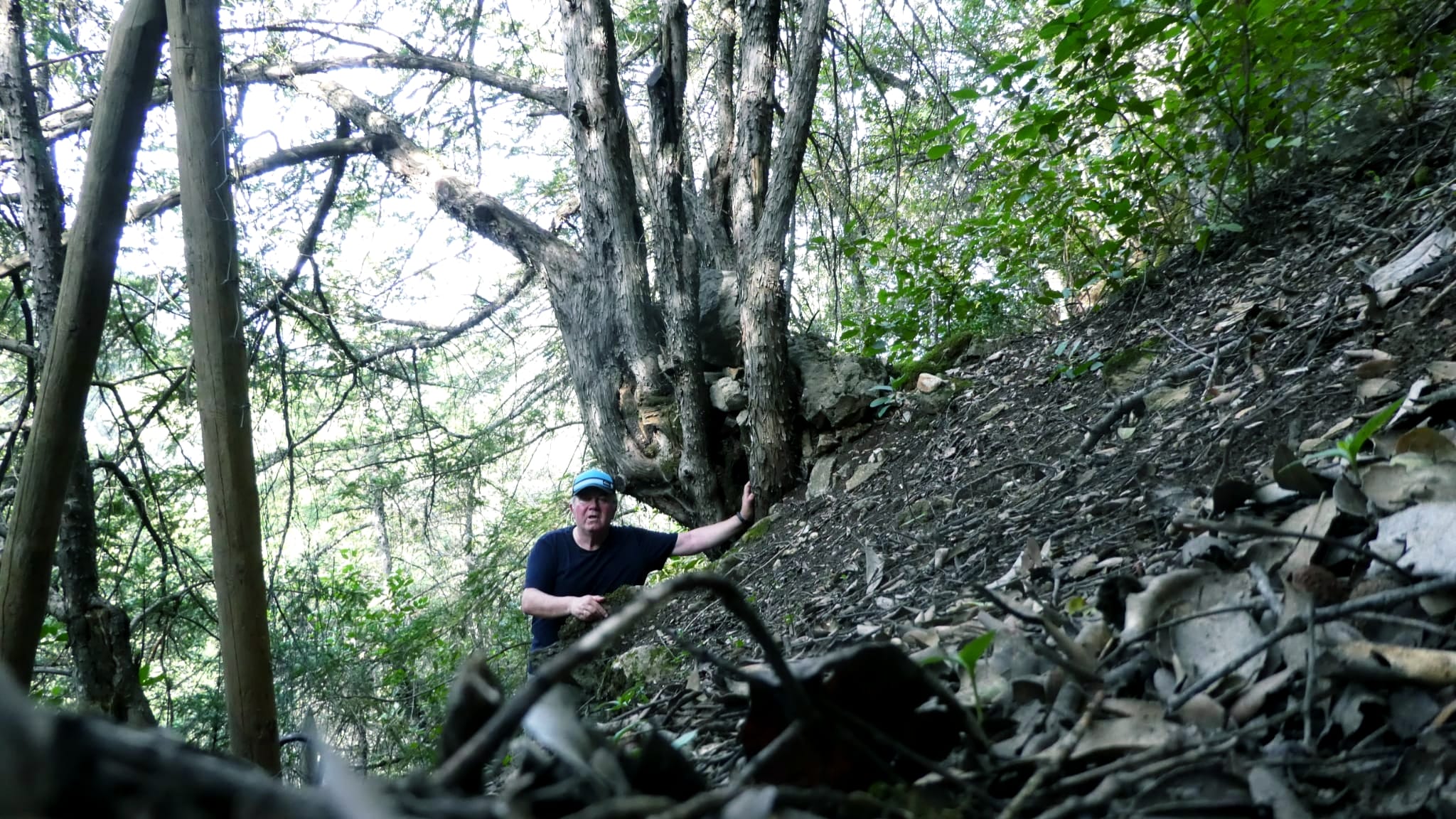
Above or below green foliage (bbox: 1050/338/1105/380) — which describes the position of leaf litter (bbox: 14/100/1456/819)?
below

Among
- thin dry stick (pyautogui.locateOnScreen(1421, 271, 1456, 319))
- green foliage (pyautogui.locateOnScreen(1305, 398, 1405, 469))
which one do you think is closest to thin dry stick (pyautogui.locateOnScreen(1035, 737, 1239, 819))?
green foliage (pyautogui.locateOnScreen(1305, 398, 1405, 469))

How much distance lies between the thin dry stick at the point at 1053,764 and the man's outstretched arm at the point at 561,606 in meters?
4.00

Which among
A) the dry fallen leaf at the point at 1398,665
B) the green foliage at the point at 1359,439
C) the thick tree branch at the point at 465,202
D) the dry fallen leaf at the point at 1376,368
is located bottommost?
the dry fallen leaf at the point at 1398,665

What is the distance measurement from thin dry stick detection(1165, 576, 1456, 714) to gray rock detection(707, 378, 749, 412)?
4982 mm

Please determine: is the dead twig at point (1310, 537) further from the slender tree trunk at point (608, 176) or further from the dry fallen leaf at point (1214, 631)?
the slender tree trunk at point (608, 176)

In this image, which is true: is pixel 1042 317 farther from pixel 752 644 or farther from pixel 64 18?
pixel 64 18

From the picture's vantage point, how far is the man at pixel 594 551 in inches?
208

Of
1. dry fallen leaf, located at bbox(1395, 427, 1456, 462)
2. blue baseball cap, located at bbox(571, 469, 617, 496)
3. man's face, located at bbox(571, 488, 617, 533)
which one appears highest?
blue baseball cap, located at bbox(571, 469, 617, 496)

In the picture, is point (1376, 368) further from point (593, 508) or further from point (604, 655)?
point (593, 508)

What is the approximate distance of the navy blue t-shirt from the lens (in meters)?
5.33

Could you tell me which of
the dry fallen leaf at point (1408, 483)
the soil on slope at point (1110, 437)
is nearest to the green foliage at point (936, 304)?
the soil on slope at point (1110, 437)

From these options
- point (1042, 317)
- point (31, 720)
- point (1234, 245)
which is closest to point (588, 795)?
point (31, 720)

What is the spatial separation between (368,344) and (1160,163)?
7.04 metres

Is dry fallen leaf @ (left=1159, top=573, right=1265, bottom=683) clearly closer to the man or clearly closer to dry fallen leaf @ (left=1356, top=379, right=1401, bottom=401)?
dry fallen leaf @ (left=1356, top=379, right=1401, bottom=401)
